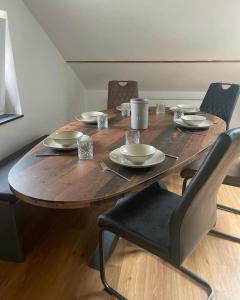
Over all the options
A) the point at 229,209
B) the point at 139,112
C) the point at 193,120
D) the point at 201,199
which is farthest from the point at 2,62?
the point at 229,209

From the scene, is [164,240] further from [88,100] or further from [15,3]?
[88,100]

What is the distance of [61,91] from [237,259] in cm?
247

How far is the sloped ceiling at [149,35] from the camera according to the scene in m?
2.46

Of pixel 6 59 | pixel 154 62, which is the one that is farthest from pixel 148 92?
pixel 6 59

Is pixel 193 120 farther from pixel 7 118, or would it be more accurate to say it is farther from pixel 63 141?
pixel 7 118

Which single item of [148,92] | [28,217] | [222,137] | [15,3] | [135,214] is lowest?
[28,217]

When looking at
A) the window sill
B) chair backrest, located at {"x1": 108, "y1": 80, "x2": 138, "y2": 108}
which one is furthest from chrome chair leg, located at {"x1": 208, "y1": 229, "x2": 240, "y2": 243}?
the window sill

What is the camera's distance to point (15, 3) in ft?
7.68

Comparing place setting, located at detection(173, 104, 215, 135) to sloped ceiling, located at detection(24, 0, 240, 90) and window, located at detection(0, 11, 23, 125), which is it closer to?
sloped ceiling, located at detection(24, 0, 240, 90)

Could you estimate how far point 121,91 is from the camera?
3061 millimetres

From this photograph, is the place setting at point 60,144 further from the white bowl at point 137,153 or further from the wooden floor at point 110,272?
the wooden floor at point 110,272

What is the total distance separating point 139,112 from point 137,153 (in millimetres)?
532

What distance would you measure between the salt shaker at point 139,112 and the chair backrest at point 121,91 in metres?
1.23

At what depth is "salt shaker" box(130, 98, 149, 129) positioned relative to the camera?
1744 mm
